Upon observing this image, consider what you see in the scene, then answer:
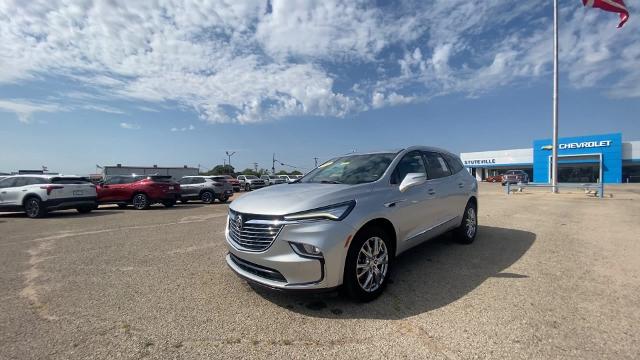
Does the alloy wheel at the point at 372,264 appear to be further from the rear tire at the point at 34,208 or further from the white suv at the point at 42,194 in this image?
the rear tire at the point at 34,208

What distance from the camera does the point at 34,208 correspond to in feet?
36.7

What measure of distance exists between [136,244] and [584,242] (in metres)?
8.58

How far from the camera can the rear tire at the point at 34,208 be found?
438 inches

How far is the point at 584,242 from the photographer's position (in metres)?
6.17

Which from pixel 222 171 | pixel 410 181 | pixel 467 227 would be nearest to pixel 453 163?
pixel 467 227

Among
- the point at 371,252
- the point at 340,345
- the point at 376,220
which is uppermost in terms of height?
the point at 376,220

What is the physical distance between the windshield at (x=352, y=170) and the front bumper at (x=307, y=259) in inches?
42.2

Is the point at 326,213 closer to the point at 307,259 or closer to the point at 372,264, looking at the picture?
the point at 307,259

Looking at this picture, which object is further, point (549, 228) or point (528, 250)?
point (549, 228)

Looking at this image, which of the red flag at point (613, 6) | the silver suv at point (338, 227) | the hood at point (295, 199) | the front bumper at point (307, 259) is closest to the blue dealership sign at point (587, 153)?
the red flag at point (613, 6)

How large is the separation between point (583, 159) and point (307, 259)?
203 feet

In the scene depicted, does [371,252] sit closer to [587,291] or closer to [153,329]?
[153,329]

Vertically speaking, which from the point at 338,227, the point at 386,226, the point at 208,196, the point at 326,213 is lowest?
the point at 208,196

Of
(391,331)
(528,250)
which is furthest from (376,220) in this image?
(528,250)
